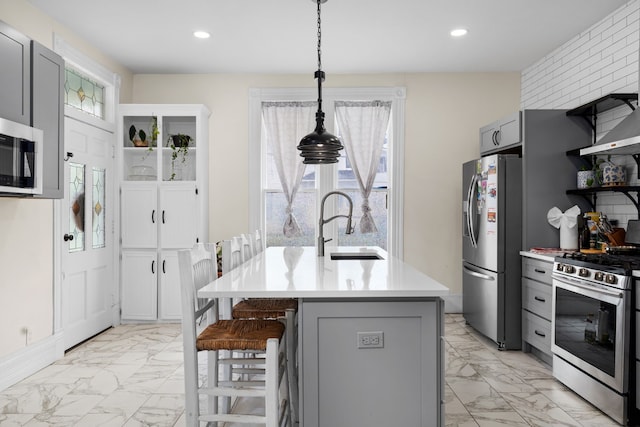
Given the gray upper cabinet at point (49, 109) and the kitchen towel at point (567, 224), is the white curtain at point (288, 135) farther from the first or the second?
the kitchen towel at point (567, 224)

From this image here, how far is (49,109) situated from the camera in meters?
3.23

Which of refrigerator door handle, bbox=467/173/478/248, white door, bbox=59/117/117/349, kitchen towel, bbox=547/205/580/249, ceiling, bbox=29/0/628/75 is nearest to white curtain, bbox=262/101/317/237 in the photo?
ceiling, bbox=29/0/628/75

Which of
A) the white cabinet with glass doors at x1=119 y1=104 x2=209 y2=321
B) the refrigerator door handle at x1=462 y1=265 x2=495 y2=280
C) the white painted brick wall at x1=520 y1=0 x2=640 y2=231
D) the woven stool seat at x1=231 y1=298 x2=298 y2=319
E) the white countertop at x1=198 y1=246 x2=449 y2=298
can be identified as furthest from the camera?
the white cabinet with glass doors at x1=119 y1=104 x2=209 y2=321

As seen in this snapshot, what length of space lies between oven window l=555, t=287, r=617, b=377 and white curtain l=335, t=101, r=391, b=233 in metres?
2.54

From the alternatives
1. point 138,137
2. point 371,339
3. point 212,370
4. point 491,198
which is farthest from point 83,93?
point 491,198

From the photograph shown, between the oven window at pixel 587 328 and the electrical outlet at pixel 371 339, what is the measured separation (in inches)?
61.0

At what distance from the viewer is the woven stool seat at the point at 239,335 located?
2.14m

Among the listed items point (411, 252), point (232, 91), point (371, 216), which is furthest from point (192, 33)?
point (411, 252)

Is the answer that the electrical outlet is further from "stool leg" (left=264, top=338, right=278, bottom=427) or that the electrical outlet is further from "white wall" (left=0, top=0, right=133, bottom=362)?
"white wall" (left=0, top=0, right=133, bottom=362)

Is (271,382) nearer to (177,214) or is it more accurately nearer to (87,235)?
(87,235)

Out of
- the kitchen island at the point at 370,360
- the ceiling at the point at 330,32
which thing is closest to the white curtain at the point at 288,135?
the ceiling at the point at 330,32

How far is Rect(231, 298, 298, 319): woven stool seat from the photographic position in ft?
9.54

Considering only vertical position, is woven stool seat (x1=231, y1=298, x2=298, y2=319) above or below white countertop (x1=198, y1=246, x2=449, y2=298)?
below

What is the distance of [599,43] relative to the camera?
3.91m
